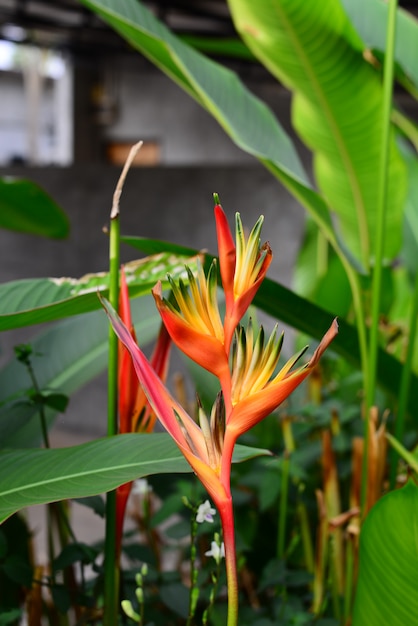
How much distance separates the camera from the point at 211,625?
0.64 metres

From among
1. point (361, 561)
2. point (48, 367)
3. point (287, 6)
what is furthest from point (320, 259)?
point (361, 561)

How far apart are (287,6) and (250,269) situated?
20.1 inches

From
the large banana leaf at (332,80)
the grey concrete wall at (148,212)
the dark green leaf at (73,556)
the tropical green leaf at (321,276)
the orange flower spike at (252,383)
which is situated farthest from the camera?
the grey concrete wall at (148,212)

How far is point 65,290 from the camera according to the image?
433mm

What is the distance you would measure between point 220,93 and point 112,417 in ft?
1.41

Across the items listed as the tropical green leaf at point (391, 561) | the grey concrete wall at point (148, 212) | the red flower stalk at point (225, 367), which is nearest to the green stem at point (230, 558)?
the red flower stalk at point (225, 367)

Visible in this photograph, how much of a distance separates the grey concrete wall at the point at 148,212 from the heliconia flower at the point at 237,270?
208 cm

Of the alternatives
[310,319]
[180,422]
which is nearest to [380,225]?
[310,319]

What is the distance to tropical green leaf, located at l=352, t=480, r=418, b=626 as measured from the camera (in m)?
0.35

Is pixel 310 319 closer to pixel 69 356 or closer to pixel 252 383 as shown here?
pixel 69 356

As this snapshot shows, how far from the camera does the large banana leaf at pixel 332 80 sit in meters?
0.70

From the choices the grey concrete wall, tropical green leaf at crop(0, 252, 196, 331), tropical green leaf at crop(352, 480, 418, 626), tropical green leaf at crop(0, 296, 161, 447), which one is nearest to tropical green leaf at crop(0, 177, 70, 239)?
tropical green leaf at crop(0, 296, 161, 447)

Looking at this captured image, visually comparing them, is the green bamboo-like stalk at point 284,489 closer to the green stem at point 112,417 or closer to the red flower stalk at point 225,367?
the green stem at point 112,417

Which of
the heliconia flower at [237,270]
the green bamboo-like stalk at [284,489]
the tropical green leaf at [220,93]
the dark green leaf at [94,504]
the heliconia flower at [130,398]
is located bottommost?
the green bamboo-like stalk at [284,489]
